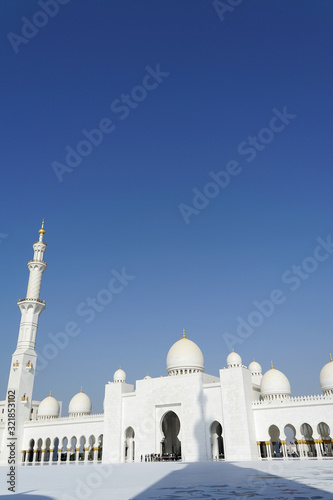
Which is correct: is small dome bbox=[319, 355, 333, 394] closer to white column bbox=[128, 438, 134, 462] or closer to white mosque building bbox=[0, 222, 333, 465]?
white mosque building bbox=[0, 222, 333, 465]

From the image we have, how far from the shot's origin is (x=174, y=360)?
103ft

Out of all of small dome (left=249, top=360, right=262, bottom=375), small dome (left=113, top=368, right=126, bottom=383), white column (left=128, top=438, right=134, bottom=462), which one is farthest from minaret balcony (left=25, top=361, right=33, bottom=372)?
small dome (left=249, top=360, right=262, bottom=375)

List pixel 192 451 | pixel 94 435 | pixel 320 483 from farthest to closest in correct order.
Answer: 1. pixel 94 435
2. pixel 192 451
3. pixel 320 483

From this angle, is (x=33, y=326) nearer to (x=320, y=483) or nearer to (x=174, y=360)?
(x=174, y=360)

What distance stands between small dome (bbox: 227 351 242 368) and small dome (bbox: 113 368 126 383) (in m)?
9.02

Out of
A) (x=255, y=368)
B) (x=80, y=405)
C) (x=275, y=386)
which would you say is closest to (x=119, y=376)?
(x=80, y=405)

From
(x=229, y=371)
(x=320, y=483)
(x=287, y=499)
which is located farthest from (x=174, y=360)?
(x=287, y=499)

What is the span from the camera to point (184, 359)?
1224 inches

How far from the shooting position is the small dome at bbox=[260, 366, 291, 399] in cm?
3011

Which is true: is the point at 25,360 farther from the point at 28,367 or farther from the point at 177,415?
the point at 177,415

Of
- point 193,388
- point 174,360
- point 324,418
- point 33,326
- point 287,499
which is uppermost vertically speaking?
point 33,326

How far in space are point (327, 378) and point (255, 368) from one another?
10.1 m

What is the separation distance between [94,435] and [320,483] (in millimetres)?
28990

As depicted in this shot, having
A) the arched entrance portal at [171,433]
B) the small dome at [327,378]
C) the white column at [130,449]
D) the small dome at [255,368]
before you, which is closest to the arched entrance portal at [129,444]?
the white column at [130,449]
